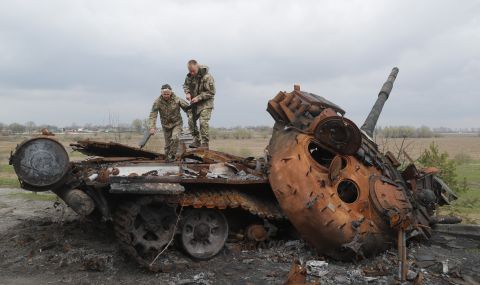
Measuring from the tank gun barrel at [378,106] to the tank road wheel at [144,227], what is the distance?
5009 millimetres

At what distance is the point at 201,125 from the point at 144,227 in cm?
391

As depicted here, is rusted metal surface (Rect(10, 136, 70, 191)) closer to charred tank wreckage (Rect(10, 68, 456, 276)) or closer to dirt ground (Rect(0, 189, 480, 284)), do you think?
charred tank wreckage (Rect(10, 68, 456, 276))

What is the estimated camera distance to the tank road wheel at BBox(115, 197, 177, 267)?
22.2 feet

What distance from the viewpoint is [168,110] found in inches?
413

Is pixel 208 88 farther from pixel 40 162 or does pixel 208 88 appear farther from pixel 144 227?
pixel 40 162

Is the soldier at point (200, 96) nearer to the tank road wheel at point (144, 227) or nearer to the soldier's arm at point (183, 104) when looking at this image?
the soldier's arm at point (183, 104)

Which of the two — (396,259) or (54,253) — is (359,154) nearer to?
(396,259)

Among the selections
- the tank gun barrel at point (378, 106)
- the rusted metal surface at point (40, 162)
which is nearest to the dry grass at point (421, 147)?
the tank gun barrel at point (378, 106)

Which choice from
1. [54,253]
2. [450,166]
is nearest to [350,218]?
[54,253]

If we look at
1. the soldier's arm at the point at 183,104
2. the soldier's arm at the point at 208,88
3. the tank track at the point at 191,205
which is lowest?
the tank track at the point at 191,205

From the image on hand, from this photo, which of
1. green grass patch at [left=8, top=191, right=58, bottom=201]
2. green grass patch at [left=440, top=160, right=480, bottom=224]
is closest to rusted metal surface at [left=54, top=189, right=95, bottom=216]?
green grass patch at [left=8, top=191, right=58, bottom=201]

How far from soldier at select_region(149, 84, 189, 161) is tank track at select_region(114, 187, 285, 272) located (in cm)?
306

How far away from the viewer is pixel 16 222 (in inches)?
386

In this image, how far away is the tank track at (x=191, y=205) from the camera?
22.2 feet
